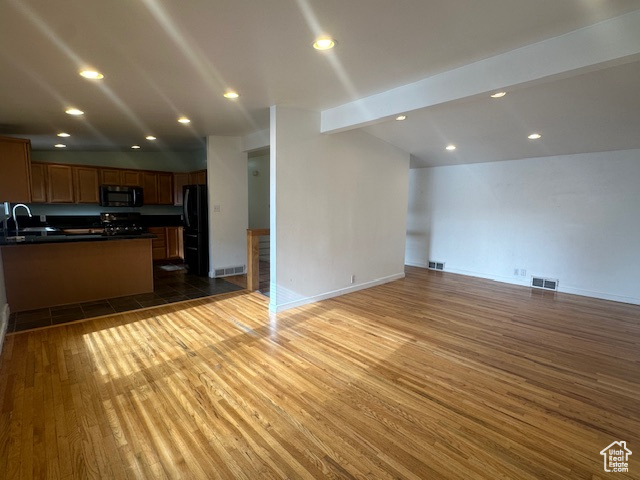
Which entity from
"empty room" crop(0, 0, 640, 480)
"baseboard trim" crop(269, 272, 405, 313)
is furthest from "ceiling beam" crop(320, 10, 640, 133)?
"baseboard trim" crop(269, 272, 405, 313)

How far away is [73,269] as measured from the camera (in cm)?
415

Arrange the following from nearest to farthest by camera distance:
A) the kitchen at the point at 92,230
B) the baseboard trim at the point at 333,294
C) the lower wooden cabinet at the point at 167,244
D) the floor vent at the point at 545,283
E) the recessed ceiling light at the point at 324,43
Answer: the recessed ceiling light at the point at 324,43
the kitchen at the point at 92,230
the baseboard trim at the point at 333,294
the floor vent at the point at 545,283
the lower wooden cabinet at the point at 167,244

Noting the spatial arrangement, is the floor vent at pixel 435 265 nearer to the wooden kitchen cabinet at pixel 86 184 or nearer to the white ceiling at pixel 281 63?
the white ceiling at pixel 281 63

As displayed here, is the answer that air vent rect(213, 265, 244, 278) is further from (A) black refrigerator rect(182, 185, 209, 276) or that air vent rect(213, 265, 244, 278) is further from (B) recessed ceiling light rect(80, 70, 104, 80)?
(B) recessed ceiling light rect(80, 70, 104, 80)

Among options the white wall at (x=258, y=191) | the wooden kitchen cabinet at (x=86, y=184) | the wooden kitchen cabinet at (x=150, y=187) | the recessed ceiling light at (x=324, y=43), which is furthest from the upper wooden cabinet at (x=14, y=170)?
the recessed ceiling light at (x=324, y=43)

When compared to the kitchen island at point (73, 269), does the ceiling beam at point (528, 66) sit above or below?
above

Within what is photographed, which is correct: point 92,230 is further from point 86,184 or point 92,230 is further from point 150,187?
point 150,187

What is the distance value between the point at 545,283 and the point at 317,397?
5.14m

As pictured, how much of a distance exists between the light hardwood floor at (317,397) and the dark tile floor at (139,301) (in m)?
0.29

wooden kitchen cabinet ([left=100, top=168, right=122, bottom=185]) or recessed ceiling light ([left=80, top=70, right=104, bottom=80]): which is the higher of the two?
recessed ceiling light ([left=80, top=70, right=104, bottom=80])

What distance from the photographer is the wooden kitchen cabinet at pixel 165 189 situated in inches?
282

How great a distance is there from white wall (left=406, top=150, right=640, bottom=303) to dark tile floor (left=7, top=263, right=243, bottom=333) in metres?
4.65

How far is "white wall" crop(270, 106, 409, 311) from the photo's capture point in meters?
3.96

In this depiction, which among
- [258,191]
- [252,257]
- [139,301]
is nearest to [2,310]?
[139,301]
